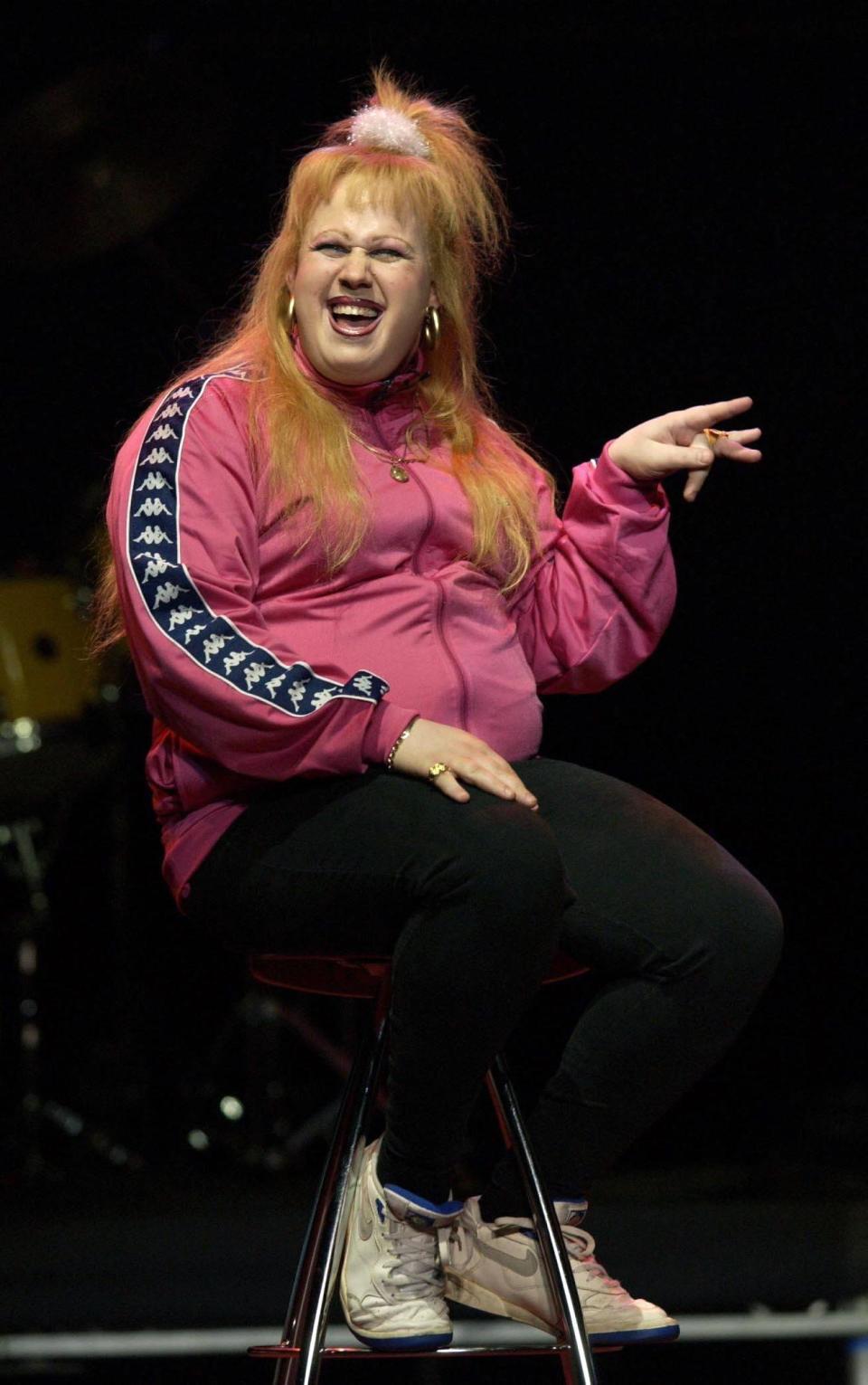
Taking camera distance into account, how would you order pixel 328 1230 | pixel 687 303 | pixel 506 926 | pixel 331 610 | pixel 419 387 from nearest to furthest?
pixel 506 926 → pixel 328 1230 → pixel 331 610 → pixel 419 387 → pixel 687 303

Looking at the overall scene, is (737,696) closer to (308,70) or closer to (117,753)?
(117,753)

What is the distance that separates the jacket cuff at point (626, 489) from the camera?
184 cm

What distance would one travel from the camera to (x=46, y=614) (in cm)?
390

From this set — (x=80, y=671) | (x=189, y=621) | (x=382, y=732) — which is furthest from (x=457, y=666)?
(x=80, y=671)

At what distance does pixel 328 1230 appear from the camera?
1.58 meters

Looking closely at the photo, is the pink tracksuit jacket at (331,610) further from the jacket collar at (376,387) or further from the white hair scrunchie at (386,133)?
the white hair scrunchie at (386,133)

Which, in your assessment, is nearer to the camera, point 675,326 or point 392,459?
point 392,459

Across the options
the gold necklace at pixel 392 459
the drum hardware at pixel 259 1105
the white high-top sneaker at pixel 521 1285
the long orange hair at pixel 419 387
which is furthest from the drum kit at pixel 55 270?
the white high-top sneaker at pixel 521 1285

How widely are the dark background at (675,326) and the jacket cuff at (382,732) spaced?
6.96ft

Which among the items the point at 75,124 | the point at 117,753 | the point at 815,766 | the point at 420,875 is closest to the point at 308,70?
the point at 75,124

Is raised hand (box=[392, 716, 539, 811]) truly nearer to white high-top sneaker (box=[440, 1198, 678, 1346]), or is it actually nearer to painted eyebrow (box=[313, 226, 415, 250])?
white high-top sneaker (box=[440, 1198, 678, 1346])

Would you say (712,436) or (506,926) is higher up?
(712,436)

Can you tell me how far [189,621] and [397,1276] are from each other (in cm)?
62

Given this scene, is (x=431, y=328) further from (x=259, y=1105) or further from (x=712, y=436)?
(x=259, y=1105)
